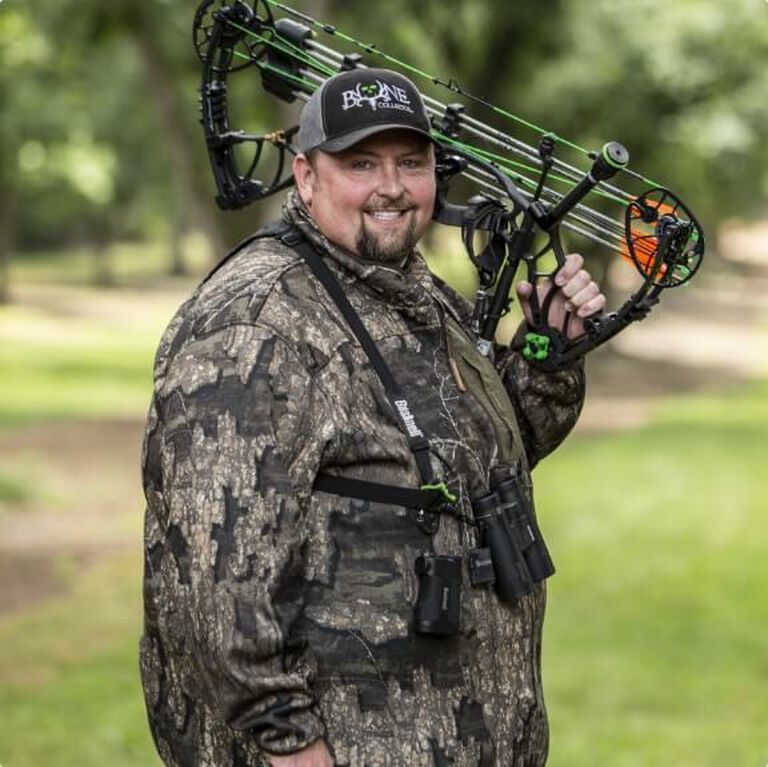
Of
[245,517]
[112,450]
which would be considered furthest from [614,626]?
[112,450]

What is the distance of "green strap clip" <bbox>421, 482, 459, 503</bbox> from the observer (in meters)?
3.23

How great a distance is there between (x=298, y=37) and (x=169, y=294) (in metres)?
46.2

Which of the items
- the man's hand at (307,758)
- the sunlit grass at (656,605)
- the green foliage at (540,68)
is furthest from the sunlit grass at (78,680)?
the green foliage at (540,68)

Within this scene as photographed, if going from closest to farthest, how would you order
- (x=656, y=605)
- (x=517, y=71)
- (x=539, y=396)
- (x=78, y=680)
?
1. (x=539, y=396)
2. (x=78, y=680)
3. (x=656, y=605)
4. (x=517, y=71)

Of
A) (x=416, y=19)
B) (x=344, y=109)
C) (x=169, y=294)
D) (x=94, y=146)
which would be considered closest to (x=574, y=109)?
(x=416, y=19)

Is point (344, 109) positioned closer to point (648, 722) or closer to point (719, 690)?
point (648, 722)

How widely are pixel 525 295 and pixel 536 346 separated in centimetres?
13

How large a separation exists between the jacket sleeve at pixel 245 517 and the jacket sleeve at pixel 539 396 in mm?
888

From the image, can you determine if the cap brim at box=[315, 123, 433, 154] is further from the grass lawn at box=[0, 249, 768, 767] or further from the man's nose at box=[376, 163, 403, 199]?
the grass lawn at box=[0, 249, 768, 767]

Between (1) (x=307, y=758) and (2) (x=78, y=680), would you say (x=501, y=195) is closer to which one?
(1) (x=307, y=758)

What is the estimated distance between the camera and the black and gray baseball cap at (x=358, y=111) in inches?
130

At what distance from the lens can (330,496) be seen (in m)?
3.18

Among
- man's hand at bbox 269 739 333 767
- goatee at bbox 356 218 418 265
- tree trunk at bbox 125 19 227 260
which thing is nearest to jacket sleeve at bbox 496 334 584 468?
goatee at bbox 356 218 418 265

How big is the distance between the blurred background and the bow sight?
4031mm
